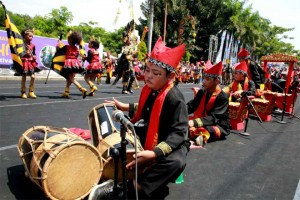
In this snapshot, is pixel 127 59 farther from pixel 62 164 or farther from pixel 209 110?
pixel 62 164

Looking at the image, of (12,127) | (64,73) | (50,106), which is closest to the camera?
(12,127)

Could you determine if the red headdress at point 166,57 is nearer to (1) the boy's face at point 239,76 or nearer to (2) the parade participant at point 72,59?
(1) the boy's face at point 239,76

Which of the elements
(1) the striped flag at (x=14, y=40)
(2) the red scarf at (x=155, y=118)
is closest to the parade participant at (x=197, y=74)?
(1) the striped flag at (x=14, y=40)

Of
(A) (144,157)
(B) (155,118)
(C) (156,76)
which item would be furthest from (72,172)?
(C) (156,76)

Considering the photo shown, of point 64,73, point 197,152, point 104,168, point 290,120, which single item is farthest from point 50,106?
point 290,120

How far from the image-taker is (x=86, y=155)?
2.63 meters

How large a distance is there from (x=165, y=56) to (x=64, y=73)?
6.55 metres

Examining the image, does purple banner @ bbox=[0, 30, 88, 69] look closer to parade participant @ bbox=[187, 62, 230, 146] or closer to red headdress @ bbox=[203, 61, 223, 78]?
parade participant @ bbox=[187, 62, 230, 146]

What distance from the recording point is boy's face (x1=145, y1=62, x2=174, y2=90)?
2.83 meters

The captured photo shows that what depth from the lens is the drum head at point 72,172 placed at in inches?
97.6

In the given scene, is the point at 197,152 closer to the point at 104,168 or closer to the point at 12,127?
the point at 104,168

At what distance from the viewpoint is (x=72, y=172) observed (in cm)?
258

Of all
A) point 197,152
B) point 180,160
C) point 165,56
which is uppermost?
point 165,56

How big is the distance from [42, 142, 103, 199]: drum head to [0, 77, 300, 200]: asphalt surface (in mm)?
430
